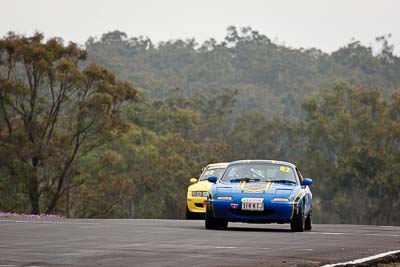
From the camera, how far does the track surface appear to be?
11875 millimetres

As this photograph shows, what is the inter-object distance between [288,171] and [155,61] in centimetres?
14937

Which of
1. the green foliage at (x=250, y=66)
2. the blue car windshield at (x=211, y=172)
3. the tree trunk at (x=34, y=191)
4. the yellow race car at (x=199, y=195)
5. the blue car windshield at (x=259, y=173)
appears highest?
the green foliage at (x=250, y=66)

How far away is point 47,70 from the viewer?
178 ft

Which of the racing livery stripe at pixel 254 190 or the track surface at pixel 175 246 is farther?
the racing livery stripe at pixel 254 190

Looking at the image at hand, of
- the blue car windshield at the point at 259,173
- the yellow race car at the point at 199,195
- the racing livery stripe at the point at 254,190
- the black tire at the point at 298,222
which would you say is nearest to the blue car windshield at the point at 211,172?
the yellow race car at the point at 199,195

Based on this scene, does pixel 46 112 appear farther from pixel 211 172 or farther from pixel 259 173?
pixel 259 173

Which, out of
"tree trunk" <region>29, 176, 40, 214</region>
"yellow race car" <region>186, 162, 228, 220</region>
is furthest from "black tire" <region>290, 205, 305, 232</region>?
"tree trunk" <region>29, 176, 40, 214</region>

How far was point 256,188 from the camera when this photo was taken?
1945cm

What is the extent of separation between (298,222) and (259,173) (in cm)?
125

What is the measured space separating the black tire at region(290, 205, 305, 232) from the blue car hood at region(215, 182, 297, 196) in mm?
417

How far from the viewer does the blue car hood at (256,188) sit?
19344 millimetres

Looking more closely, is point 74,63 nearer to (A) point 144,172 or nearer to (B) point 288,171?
(A) point 144,172

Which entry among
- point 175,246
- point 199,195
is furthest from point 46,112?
point 175,246

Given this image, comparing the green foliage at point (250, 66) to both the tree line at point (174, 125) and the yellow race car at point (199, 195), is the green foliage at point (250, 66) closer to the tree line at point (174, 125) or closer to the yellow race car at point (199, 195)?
the tree line at point (174, 125)
